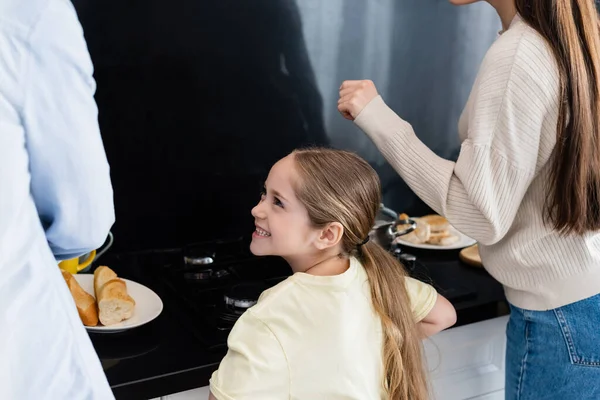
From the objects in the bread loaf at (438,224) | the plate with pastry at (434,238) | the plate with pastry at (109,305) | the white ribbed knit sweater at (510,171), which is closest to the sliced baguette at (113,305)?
the plate with pastry at (109,305)

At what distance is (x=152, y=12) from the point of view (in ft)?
5.07

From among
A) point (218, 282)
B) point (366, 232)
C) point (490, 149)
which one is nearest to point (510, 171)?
point (490, 149)

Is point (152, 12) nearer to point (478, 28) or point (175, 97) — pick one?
point (175, 97)

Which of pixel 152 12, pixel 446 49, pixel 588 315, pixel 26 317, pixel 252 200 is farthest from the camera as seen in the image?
pixel 446 49

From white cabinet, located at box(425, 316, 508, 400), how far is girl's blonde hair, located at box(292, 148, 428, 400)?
0.32 metres

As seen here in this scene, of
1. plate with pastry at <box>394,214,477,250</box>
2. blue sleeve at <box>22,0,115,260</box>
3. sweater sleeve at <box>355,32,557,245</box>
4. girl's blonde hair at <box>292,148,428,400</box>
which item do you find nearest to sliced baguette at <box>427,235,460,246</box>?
plate with pastry at <box>394,214,477,250</box>

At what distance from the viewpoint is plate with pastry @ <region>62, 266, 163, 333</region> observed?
4.09ft

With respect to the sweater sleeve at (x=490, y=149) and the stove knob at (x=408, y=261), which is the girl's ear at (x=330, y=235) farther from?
the stove knob at (x=408, y=261)

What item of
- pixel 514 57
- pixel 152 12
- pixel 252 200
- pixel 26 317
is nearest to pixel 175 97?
pixel 152 12

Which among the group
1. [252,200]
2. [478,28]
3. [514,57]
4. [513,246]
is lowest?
[252,200]

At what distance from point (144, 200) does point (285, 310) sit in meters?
0.69

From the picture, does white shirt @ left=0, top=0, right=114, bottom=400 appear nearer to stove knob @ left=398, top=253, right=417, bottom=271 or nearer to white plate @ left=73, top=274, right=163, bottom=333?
white plate @ left=73, top=274, right=163, bottom=333

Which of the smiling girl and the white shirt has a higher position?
the white shirt

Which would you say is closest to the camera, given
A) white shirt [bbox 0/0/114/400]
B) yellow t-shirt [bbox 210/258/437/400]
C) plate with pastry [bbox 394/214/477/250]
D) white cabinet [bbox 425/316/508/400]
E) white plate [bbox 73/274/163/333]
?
white shirt [bbox 0/0/114/400]
